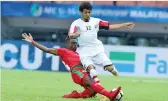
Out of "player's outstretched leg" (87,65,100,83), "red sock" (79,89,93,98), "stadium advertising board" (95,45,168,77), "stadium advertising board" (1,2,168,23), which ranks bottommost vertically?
"stadium advertising board" (95,45,168,77)

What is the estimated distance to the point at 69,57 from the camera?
10.8 m

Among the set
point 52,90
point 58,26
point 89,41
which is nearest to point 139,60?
point 58,26

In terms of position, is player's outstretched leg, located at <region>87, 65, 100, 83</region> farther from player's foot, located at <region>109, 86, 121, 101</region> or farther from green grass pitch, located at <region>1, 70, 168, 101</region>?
player's foot, located at <region>109, 86, 121, 101</region>

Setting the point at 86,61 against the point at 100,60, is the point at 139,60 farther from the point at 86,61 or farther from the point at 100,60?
the point at 86,61

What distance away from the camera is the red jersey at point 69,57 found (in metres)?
10.8

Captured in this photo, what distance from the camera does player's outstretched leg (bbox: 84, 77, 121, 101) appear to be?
9469 mm

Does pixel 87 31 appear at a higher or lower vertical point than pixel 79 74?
higher

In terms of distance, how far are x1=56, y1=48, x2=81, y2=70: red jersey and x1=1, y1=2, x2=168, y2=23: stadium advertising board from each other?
21193 mm

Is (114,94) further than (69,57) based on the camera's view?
No

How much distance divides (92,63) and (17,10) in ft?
73.2

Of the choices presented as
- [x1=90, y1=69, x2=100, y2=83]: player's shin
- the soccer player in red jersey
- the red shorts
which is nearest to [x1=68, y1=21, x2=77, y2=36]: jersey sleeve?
the soccer player in red jersey

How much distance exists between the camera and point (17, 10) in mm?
32750

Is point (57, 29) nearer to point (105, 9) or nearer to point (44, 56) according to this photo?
point (105, 9)

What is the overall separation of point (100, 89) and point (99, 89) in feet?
0.06
